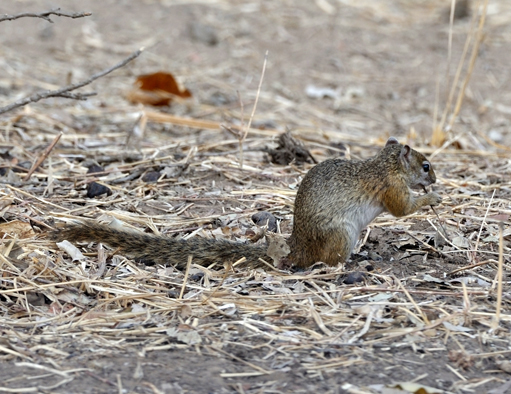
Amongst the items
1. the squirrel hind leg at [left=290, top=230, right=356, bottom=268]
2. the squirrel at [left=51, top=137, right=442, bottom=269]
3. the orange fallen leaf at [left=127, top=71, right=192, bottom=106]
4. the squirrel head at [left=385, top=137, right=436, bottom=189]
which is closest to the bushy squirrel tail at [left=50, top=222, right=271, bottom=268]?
the squirrel at [left=51, top=137, right=442, bottom=269]

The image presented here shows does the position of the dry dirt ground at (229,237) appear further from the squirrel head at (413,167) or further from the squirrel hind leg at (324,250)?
the squirrel head at (413,167)

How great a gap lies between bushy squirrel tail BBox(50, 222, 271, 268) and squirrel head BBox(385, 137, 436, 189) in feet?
3.24

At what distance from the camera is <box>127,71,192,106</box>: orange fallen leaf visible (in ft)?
24.0

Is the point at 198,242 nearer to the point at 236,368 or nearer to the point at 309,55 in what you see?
the point at 236,368

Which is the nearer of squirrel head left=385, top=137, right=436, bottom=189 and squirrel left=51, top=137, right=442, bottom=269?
squirrel left=51, top=137, right=442, bottom=269

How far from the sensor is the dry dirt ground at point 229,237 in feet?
8.69

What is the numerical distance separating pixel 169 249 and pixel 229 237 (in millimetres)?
504

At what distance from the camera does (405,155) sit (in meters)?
4.01

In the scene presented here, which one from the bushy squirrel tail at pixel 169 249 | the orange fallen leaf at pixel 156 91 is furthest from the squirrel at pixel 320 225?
the orange fallen leaf at pixel 156 91

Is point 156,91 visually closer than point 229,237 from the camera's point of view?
No

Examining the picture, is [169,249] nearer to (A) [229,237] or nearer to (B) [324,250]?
(A) [229,237]

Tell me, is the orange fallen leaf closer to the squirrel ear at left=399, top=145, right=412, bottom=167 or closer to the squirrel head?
the squirrel head

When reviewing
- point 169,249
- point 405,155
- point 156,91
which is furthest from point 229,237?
point 156,91

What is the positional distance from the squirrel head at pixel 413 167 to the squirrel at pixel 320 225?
0.07m
